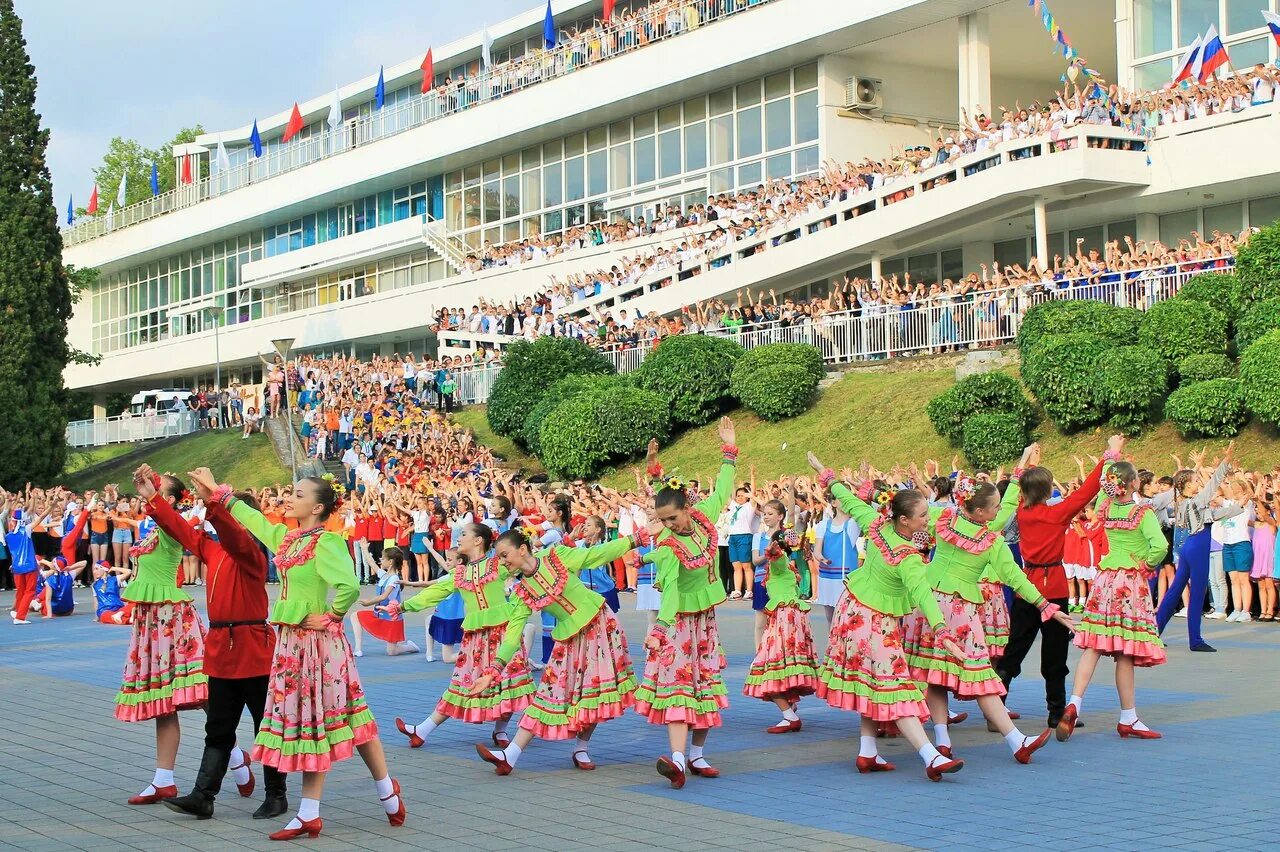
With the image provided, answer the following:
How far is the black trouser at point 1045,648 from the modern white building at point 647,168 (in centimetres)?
2027

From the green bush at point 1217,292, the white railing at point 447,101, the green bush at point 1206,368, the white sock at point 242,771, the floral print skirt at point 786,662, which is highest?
the white railing at point 447,101

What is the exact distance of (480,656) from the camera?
10.3 metres

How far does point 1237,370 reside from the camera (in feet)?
74.2

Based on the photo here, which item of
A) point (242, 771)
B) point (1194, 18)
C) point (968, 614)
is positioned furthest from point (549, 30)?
point (242, 771)

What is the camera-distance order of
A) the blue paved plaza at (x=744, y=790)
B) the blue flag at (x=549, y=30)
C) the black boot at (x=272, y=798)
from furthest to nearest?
the blue flag at (x=549, y=30), the black boot at (x=272, y=798), the blue paved plaza at (x=744, y=790)

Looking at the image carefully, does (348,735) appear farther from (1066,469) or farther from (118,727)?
(1066,469)

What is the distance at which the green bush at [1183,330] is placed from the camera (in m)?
22.8

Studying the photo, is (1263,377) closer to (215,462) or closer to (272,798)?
(272,798)

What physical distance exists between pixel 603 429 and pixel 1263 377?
12689mm

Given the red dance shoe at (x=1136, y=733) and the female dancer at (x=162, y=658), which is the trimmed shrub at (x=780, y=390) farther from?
the female dancer at (x=162, y=658)

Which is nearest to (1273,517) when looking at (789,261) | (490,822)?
(490,822)

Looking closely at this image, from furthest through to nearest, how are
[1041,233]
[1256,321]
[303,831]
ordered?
1. [1041,233]
2. [1256,321]
3. [303,831]

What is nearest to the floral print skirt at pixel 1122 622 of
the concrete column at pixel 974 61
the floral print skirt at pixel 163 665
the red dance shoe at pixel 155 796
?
the floral print skirt at pixel 163 665

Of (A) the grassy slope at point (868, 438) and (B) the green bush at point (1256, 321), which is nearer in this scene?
(B) the green bush at point (1256, 321)
